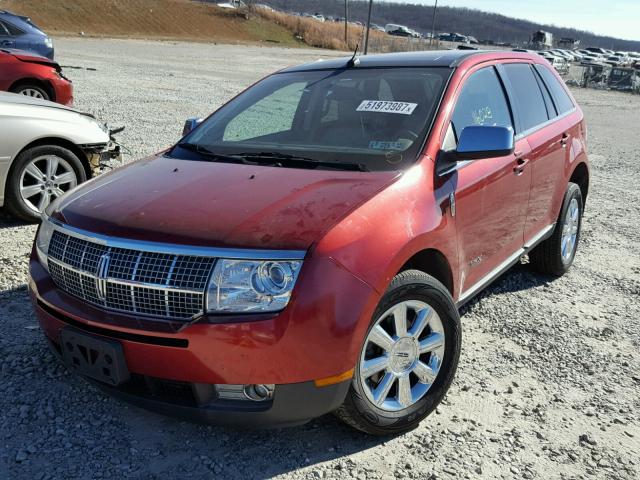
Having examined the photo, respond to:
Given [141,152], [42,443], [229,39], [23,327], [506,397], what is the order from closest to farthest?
[42,443] < [506,397] < [23,327] < [141,152] < [229,39]

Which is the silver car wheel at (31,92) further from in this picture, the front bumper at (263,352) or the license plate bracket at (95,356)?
the front bumper at (263,352)

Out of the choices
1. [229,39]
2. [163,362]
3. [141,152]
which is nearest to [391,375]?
[163,362]

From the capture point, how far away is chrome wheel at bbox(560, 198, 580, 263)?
507 cm

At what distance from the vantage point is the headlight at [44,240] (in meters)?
2.98

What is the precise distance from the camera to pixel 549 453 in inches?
113

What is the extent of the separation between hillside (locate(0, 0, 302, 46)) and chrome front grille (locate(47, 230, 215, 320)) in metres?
53.1

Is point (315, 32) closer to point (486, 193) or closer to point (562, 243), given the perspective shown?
point (562, 243)

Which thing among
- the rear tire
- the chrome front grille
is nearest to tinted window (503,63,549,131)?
the rear tire

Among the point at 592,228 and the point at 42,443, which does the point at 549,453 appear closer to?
the point at 42,443

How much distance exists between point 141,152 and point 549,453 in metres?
7.28

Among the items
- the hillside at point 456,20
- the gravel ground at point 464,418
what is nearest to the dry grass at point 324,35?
the gravel ground at point 464,418

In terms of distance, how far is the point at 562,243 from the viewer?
5031 millimetres

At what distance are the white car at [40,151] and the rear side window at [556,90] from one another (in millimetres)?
4046

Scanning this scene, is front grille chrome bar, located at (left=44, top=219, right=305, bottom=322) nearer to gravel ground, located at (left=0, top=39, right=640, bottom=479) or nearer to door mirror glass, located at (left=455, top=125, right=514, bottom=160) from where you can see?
gravel ground, located at (left=0, top=39, right=640, bottom=479)
